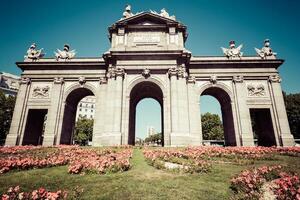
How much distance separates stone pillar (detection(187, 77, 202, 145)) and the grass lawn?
1699 centimetres

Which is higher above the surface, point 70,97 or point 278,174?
point 70,97

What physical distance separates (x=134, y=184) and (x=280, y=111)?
27092 millimetres

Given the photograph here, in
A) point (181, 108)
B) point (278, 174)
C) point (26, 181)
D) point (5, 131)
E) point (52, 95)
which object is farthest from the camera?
point (5, 131)

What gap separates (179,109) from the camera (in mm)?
24156

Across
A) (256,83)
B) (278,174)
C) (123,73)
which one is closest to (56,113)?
(123,73)

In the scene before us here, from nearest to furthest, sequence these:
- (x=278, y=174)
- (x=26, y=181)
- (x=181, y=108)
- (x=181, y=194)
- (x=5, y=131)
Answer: (x=181, y=194), (x=26, y=181), (x=278, y=174), (x=181, y=108), (x=5, y=131)

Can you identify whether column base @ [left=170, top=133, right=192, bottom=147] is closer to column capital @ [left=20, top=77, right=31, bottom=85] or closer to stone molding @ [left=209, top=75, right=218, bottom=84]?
stone molding @ [left=209, top=75, right=218, bottom=84]

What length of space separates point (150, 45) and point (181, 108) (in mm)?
10357

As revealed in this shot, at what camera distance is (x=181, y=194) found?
6266 mm

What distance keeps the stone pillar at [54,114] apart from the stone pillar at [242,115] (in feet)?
82.6

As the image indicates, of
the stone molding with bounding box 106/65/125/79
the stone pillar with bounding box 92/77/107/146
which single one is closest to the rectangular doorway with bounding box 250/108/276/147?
the stone molding with bounding box 106/65/125/79

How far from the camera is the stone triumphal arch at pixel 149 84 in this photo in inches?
1003

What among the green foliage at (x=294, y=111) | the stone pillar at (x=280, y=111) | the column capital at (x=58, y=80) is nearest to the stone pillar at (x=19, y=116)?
the column capital at (x=58, y=80)

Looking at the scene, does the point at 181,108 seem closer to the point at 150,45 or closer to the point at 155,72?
the point at 155,72
